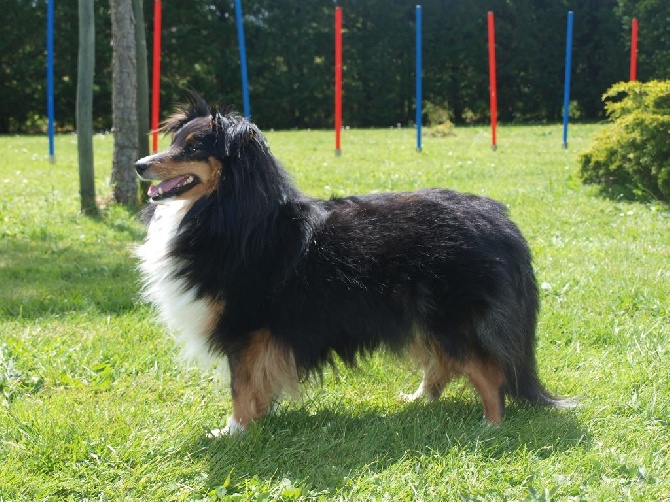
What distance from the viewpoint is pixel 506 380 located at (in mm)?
3309

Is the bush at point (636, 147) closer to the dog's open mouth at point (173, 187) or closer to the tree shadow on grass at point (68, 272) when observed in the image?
the tree shadow on grass at point (68, 272)

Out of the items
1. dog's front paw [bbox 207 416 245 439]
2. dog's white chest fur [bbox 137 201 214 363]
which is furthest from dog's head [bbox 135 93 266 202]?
dog's front paw [bbox 207 416 245 439]

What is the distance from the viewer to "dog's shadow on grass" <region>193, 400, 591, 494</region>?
2924 millimetres

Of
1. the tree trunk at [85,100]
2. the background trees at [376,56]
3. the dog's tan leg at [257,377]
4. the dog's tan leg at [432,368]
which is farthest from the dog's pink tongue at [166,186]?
the background trees at [376,56]

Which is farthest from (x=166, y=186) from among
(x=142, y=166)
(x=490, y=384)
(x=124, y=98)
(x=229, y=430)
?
(x=124, y=98)

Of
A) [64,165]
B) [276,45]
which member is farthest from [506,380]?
[276,45]

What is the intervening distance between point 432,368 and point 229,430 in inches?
43.2

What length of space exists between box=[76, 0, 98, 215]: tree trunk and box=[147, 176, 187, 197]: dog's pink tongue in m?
4.92

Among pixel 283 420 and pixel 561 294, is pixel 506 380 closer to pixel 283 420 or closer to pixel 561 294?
pixel 283 420

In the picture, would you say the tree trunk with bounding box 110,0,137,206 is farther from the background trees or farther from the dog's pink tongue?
the background trees

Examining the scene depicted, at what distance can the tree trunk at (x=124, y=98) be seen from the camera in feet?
26.0

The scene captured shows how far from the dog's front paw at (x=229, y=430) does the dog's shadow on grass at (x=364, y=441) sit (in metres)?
0.05

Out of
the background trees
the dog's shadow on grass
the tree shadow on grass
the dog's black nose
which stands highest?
the background trees

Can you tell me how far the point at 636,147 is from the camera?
879cm
